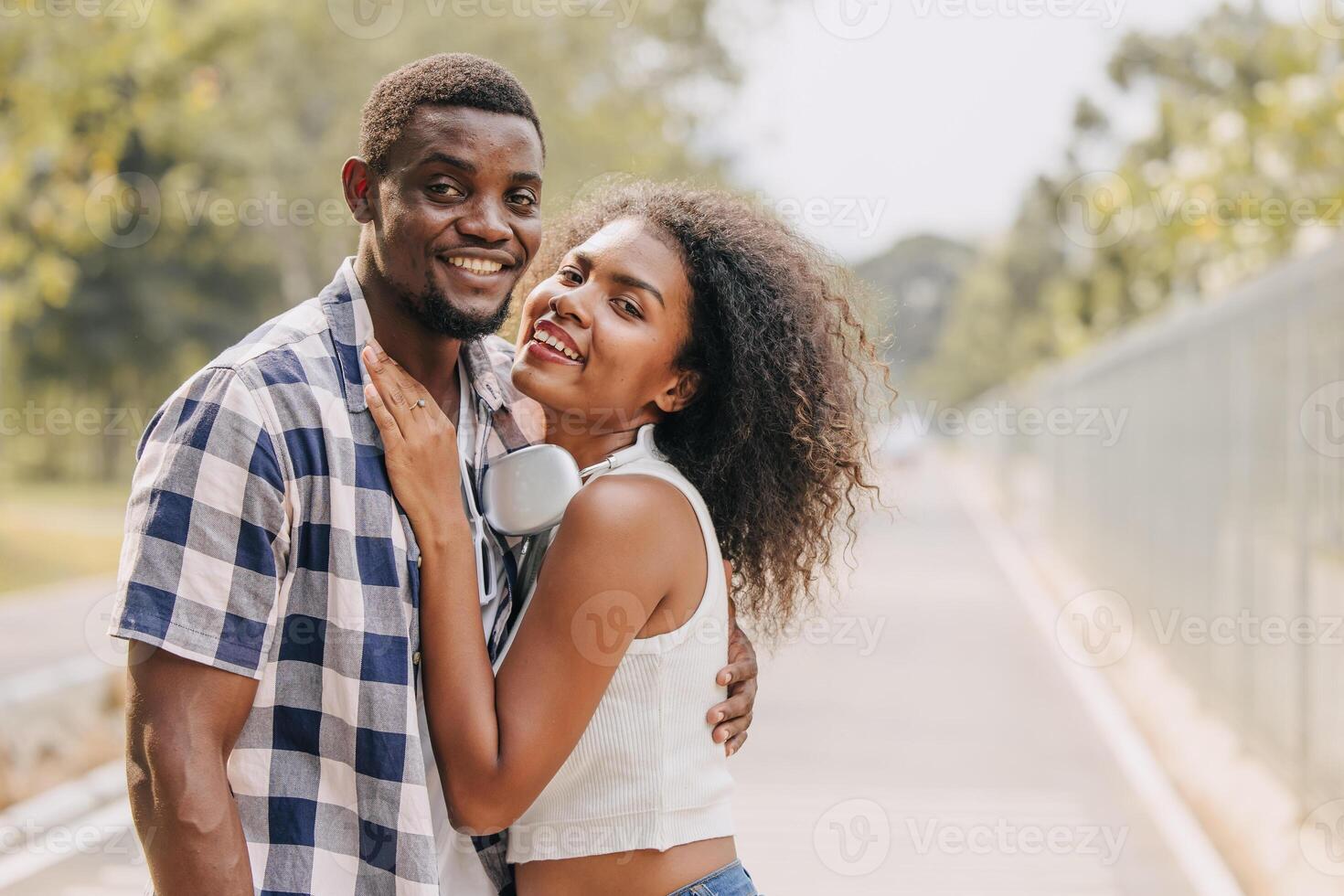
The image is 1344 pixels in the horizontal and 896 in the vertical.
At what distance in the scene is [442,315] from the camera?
270 cm

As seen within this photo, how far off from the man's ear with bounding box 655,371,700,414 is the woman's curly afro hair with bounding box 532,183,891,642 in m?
0.02

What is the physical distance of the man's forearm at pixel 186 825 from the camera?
222cm

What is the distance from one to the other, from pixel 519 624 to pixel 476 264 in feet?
2.24

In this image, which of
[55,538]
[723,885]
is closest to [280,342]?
[723,885]

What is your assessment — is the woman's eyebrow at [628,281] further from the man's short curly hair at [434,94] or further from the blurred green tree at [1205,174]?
the blurred green tree at [1205,174]

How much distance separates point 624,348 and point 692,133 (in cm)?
2956

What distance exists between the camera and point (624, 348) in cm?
292

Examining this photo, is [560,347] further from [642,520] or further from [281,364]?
[281,364]

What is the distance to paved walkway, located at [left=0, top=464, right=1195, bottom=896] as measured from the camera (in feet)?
20.7

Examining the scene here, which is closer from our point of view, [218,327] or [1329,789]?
[1329,789]

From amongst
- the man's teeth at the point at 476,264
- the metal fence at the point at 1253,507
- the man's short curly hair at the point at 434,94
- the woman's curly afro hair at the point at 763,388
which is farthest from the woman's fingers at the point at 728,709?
the metal fence at the point at 1253,507

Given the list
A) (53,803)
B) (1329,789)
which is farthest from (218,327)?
(1329,789)

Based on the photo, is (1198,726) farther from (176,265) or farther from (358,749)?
(176,265)

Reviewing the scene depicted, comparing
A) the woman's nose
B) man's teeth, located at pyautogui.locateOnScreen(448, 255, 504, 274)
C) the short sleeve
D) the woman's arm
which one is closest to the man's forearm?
the short sleeve
